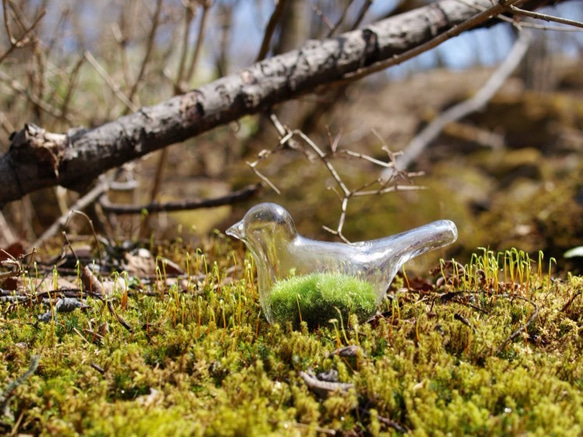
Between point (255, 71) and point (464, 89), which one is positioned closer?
point (255, 71)

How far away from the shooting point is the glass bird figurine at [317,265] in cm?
228

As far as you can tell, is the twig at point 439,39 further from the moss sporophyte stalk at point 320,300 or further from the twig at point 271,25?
the moss sporophyte stalk at point 320,300

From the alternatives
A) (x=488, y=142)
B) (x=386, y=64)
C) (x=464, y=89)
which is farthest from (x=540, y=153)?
(x=386, y=64)

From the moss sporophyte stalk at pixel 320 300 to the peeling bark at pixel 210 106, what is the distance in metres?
1.54

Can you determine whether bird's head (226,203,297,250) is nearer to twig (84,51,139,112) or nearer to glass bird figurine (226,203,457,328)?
glass bird figurine (226,203,457,328)

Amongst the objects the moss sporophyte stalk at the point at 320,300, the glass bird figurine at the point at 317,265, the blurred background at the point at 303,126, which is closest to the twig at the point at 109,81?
the blurred background at the point at 303,126

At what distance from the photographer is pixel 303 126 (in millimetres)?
8945

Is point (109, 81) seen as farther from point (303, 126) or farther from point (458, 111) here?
point (458, 111)

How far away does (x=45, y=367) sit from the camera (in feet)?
6.64

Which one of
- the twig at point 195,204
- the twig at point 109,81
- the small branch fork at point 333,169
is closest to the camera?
the small branch fork at point 333,169

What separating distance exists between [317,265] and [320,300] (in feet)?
0.72

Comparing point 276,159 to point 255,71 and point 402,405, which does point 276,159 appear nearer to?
point 255,71

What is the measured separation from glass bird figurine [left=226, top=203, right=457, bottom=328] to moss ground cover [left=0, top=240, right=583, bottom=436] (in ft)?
0.29

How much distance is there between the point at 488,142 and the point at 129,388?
1352 cm
